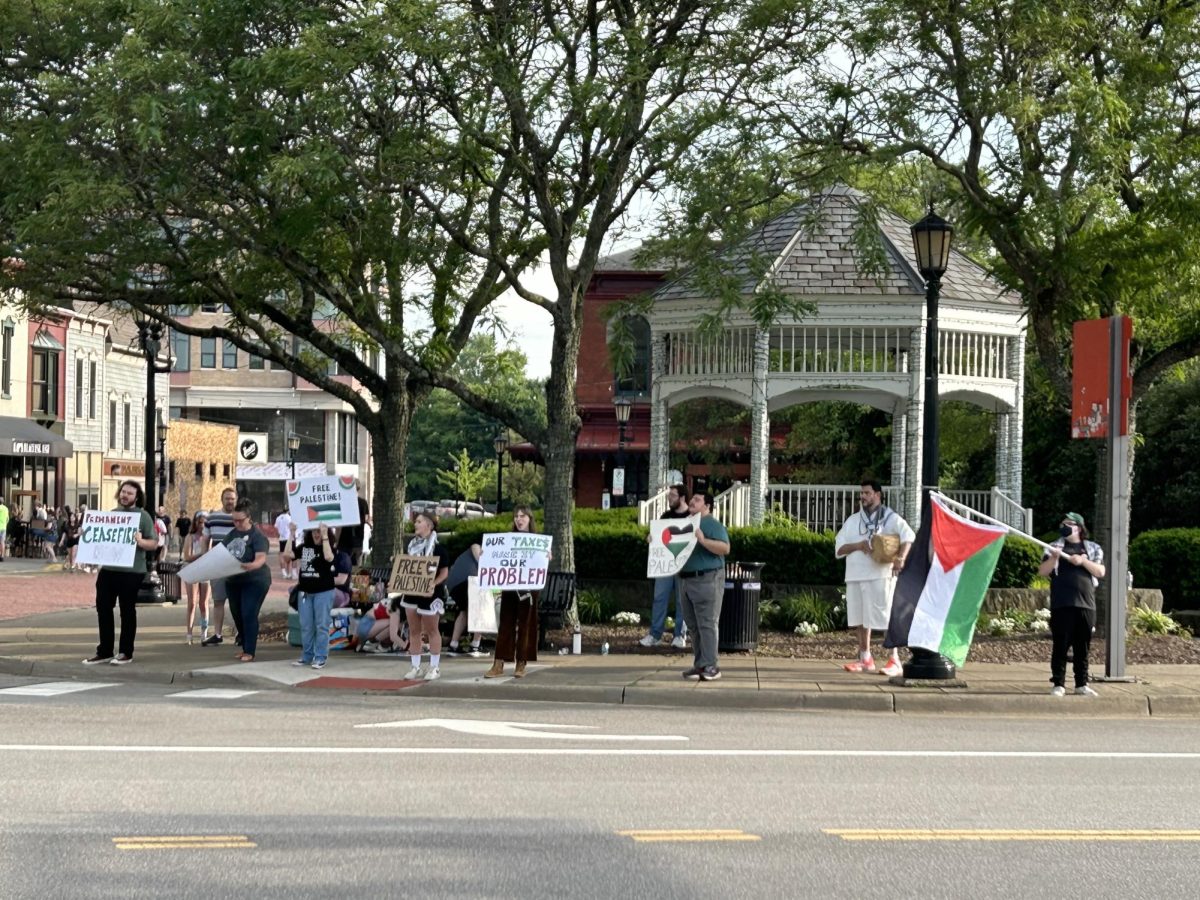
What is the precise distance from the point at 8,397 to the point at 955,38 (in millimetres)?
40611

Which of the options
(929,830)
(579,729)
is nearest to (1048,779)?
(929,830)

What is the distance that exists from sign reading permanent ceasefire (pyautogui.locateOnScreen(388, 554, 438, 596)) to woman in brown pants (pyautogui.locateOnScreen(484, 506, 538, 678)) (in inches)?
29.5

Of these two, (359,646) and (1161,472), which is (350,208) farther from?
(1161,472)

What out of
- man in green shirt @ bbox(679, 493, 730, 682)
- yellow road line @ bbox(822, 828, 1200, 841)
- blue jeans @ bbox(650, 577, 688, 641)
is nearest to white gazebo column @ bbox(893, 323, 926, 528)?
blue jeans @ bbox(650, 577, 688, 641)

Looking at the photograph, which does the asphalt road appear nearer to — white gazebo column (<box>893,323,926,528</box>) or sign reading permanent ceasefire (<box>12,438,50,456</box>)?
white gazebo column (<box>893,323,926,528</box>)

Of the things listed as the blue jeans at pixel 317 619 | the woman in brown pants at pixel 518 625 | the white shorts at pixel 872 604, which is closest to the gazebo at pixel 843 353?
the white shorts at pixel 872 604

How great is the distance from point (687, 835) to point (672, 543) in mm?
7597

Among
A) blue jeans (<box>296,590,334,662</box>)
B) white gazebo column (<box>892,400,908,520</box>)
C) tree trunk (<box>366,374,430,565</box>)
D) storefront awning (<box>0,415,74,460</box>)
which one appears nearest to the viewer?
blue jeans (<box>296,590,334,662</box>)

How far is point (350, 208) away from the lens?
18.6 meters

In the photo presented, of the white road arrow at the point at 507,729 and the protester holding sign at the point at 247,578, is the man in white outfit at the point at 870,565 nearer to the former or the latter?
the white road arrow at the point at 507,729

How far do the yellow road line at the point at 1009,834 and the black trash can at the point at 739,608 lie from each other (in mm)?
9744

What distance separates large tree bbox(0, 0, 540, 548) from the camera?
17.1m

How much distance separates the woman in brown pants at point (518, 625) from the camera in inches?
633

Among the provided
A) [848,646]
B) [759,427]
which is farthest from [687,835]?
[759,427]
